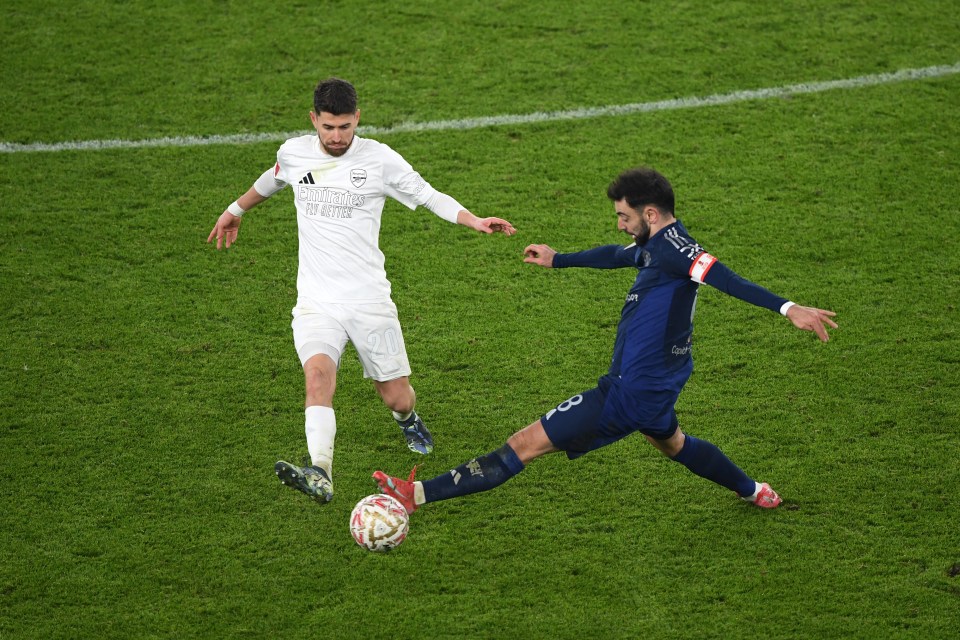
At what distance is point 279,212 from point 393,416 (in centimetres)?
268

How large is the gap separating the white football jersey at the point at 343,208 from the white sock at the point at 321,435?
2.32ft

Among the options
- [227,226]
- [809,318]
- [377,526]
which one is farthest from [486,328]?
[809,318]

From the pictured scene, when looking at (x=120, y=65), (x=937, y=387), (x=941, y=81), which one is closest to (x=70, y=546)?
(x=937, y=387)

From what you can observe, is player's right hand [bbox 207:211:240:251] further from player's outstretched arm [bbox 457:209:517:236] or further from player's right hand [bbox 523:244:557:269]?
player's right hand [bbox 523:244:557:269]

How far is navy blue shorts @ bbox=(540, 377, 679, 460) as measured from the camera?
16.8ft

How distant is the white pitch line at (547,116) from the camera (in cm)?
891

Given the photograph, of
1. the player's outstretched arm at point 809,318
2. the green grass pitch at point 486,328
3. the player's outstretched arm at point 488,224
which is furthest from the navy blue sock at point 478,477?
the player's outstretched arm at point 809,318

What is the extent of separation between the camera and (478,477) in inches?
207

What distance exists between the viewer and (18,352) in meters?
6.92

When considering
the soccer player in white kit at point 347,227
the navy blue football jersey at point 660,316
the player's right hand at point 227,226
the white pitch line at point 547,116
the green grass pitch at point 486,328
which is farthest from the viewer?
the white pitch line at point 547,116

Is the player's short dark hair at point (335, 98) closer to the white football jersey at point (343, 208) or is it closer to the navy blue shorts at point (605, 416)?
the white football jersey at point (343, 208)

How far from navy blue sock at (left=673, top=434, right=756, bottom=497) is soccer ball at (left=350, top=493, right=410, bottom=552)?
4.89 ft

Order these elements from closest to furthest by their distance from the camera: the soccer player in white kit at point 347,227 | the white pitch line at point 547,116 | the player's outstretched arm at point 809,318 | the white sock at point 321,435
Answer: the player's outstretched arm at point 809,318, the white sock at point 321,435, the soccer player in white kit at point 347,227, the white pitch line at point 547,116

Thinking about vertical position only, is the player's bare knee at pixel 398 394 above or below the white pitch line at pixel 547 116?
below
